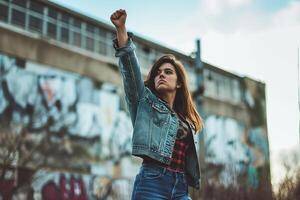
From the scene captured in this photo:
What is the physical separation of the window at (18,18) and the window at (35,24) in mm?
433

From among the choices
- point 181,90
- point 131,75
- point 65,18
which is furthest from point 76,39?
point 131,75

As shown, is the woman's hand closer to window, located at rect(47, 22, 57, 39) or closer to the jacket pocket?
the jacket pocket

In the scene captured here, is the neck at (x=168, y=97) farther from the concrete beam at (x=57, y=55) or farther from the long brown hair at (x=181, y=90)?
the concrete beam at (x=57, y=55)

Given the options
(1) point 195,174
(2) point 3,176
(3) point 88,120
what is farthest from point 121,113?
(1) point 195,174

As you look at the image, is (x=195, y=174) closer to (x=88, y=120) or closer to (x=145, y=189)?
(x=145, y=189)

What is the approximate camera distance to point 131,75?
3.48m

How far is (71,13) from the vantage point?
29.2 m

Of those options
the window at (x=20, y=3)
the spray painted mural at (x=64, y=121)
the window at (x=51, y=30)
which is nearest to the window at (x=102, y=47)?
the spray painted mural at (x=64, y=121)

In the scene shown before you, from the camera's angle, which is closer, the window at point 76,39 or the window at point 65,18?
the window at point 76,39

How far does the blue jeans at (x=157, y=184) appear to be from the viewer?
3.28 m

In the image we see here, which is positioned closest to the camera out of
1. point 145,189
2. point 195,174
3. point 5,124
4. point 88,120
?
point 145,189

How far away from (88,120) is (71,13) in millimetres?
5998

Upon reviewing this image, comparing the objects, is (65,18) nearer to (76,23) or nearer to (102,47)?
(76,23)

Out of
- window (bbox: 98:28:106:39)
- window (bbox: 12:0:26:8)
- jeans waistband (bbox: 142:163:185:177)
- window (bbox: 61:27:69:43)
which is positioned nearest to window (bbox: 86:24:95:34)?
window (bbox: 98:28:106:39)
